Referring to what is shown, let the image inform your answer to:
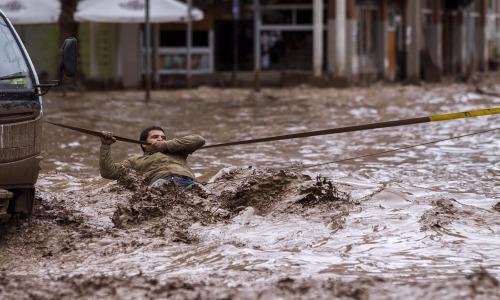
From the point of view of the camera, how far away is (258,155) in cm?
1597

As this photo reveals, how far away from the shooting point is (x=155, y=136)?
→ 11.1m

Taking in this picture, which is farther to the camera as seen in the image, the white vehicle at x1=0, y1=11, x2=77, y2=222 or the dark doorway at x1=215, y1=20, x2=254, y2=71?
the dark doorway at x1=215, y1=20, x2=254, y2=71

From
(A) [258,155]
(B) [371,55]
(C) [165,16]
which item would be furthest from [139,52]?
(A) [258,155]

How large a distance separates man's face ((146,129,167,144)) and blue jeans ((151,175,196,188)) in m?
0.46

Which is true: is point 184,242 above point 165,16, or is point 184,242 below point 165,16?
below

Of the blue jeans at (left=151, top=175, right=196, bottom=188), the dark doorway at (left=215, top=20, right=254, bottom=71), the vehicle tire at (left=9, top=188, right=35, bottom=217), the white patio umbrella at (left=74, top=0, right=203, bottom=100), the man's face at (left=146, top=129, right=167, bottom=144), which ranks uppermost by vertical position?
the white patio umbrella at (left=74, top=0, right=203, bottom=100)

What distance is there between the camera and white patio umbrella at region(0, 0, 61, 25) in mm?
27156

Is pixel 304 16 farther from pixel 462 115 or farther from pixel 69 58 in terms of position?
pixel 69 58

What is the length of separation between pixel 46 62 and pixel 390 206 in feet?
72.8

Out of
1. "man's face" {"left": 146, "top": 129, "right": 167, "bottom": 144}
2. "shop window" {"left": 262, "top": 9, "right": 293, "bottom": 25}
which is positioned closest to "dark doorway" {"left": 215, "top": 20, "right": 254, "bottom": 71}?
"shop window" {"left": 262, "top": 9, "right": 293, "bottom": 25}

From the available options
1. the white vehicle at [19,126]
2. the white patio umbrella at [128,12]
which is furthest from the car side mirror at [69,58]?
the white patio umbrella at [128,12]

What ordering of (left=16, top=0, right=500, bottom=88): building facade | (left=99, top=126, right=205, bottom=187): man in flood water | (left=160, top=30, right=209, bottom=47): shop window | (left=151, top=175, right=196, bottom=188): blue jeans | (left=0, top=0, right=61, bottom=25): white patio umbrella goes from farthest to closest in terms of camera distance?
(left=160, top=30, right=209, bottom=47): shop window
(left=16, top=0, right=500, bottom=88): building facade
(left=0, top=0, right=61, bottom=25): white patio umbrella
(left=99, top=126, right=205, bottom=187): man in flood water
(left=151, top=175, right=196, bottom=188): blue jeans

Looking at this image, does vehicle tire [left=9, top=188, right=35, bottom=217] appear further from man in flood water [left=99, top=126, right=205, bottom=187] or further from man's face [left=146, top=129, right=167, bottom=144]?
man's face [left=146, top=129, right=167, bottom=144]

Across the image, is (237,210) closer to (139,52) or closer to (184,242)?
(184,242)
